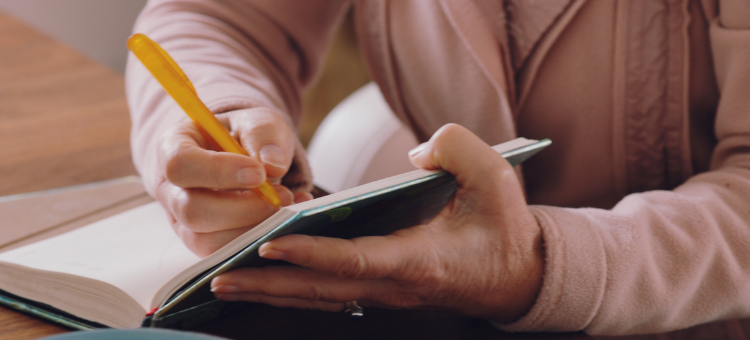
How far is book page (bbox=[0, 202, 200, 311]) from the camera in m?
0.34

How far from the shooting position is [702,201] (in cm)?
40

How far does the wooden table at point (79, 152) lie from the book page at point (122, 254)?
0.12 ft

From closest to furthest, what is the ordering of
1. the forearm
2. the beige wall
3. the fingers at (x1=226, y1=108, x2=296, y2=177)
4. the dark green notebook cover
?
1. the dark green notebook cover
2. the fingers at (x1=226, y1=108, x2=296, y2=177)
3. the forearm
4. the beige wall

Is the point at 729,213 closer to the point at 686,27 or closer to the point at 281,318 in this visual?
the point at 686,27

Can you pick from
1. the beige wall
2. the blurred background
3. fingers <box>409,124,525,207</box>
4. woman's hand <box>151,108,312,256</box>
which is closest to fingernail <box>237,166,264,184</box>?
woman's hand <box>151,108,312,256</box>

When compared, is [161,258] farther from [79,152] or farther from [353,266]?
[79,152]

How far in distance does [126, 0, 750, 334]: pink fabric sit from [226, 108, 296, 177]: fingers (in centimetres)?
4

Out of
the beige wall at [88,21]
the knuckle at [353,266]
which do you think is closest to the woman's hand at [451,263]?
the knuckle at [353,266]

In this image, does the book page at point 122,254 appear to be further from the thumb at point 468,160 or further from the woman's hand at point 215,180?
the thumb at point 468,160

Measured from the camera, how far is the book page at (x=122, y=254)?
0.34m

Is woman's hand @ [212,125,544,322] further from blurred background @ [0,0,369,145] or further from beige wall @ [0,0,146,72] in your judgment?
beige wall @ [0,0,146,72]

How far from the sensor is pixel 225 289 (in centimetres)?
29

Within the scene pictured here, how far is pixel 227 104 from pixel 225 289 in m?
0.20

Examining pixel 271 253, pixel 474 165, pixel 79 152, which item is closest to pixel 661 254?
pixel 474 165
